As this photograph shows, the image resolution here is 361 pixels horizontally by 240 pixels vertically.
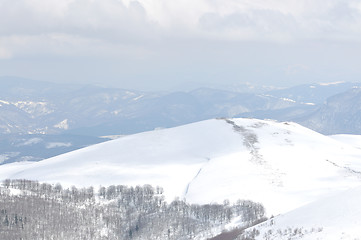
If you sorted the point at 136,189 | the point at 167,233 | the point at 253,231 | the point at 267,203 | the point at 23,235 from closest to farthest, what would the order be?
the point at 253,231 → the point at 23,235 → the point at 167,233 → the point at 267,203 → the point at 136,189

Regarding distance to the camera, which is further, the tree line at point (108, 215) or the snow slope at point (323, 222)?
the tree line at point (108, 215)

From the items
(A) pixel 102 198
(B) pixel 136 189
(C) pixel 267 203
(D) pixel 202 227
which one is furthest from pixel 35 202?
(C) pixel 267 203

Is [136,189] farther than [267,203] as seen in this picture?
Yes

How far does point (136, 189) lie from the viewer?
18850 centimetres

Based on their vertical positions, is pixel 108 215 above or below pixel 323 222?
below

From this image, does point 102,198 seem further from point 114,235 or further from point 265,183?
point 265,183

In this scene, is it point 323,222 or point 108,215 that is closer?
point 323,222

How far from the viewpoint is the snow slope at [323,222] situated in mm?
77625

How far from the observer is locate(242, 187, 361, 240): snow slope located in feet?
255

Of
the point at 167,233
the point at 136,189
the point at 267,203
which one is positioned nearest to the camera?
the point at 167,233

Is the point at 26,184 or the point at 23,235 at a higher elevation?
the point at 26,184

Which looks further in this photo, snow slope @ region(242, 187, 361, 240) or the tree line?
the tree line

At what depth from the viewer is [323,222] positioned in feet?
274

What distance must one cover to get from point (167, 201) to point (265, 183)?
33.4m
